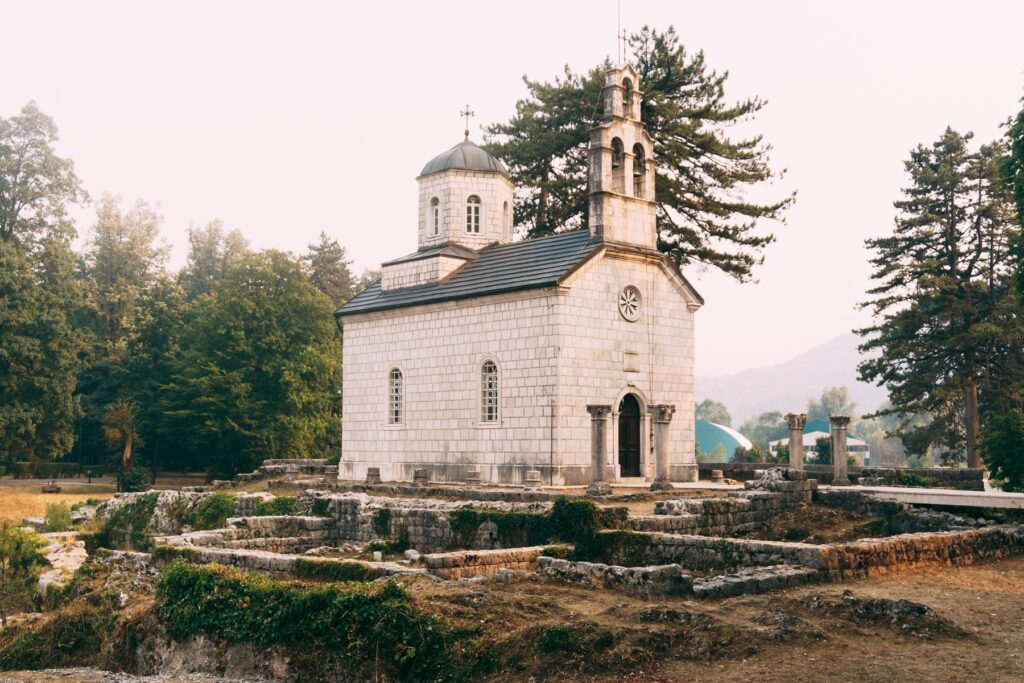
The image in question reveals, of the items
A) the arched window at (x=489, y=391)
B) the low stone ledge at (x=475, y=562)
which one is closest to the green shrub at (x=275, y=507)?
the arched window at (x=489, y=391)

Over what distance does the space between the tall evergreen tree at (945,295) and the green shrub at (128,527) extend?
1200 inches

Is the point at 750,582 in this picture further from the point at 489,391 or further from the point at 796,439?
the point at 489,391

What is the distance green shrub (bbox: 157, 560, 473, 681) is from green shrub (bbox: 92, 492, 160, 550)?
50.4ft

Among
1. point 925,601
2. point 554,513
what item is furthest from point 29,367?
point 925,601

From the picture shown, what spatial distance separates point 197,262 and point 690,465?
5180 centimetres

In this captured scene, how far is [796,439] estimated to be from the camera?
84.5 feet

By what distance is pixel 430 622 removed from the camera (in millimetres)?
12562

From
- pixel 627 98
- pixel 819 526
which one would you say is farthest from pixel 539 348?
pixel 819 526

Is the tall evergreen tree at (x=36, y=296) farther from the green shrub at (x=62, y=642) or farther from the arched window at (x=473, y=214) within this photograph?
the green shrub at (x=62, y=642)

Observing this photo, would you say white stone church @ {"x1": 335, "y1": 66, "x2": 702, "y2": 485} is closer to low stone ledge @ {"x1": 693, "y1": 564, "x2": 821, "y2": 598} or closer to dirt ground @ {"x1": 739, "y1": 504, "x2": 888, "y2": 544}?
dirt ground @ {"x1": 739, "y1": 504, "x2": 888, "y2": 544}

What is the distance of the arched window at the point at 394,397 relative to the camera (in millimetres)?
33500

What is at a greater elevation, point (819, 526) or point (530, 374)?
point (530, 374)

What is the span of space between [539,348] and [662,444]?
4.78 m

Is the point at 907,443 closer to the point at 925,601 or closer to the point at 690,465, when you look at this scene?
the point at 690,465
